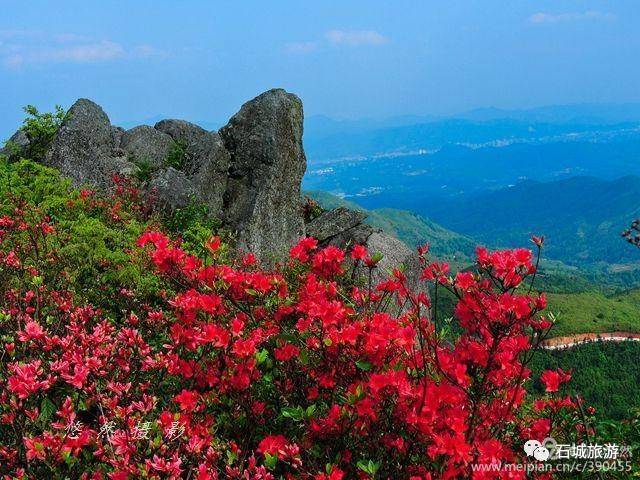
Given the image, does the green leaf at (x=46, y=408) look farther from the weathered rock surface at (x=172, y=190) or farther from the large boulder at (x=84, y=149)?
the large boulder at (x=84, y=149)

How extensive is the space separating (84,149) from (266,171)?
5.98m

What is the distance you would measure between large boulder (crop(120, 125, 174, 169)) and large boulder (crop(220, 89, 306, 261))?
3482 millimetres

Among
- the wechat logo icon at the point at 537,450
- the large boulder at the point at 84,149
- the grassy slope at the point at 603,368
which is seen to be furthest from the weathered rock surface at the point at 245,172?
the grassy slope at the point at 603,368

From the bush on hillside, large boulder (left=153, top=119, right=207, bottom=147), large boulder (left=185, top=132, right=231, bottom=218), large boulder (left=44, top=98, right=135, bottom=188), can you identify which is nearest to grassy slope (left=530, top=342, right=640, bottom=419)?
large boulder (left=153, top=119, right=207, bottom=147)

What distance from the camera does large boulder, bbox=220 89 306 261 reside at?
17203mm

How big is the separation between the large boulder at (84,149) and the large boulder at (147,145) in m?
2.61

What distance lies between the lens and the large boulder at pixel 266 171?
56.4 ft

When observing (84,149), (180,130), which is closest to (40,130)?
(84,149)

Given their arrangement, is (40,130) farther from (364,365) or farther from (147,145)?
(364,365)

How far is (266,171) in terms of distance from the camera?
17891 millimetres

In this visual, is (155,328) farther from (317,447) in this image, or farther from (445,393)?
(445,393)

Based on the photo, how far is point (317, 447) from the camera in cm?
337

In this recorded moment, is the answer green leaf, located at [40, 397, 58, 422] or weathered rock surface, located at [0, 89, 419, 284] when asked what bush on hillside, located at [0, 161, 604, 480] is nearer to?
green leaf, located at [40, 397, 58, 422]

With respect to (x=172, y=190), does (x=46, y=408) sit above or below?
below
